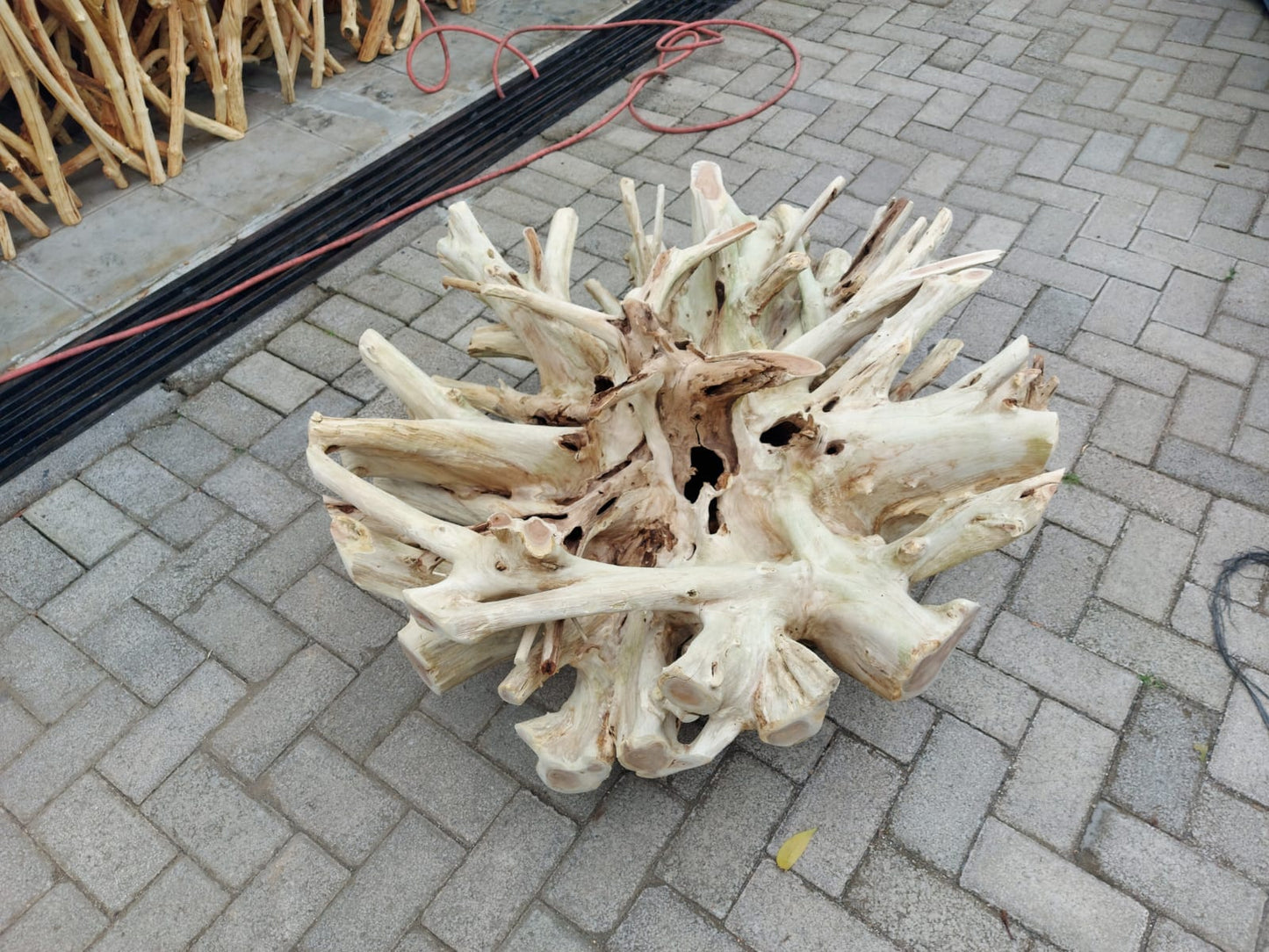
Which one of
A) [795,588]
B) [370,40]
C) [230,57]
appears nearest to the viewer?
[795,588]

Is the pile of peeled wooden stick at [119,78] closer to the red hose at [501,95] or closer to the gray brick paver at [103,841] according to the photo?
Result: the red hose at [501,95]

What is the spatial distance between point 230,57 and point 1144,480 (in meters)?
4.85

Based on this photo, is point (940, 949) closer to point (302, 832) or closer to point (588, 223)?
point (302, 832)

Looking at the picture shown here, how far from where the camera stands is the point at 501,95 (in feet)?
17.7

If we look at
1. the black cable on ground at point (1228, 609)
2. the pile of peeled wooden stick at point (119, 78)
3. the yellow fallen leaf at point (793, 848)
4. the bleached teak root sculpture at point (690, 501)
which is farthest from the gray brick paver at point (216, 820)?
the pile of peeled wooden stick at point (119, 78)

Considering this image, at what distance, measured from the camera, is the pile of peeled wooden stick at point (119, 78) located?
14.2 ft

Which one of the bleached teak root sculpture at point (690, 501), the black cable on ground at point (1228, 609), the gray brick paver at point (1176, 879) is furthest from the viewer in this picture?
the black cable on ground at point (1228, 609)

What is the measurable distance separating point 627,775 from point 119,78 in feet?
13.7

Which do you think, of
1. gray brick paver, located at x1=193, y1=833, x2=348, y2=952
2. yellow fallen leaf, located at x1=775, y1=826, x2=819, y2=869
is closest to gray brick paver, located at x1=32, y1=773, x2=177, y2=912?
gray brick paver, located at x1=193, y1=833, x2=348, y2=952

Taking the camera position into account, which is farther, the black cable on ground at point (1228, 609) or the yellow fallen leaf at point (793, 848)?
the black cable on ground at point (1228, 609)

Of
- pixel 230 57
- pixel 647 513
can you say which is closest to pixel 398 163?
pixel 230 57

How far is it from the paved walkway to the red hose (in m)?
0.22

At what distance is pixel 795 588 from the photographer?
7.61 ft

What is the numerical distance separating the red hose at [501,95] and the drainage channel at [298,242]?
0.05 meters
